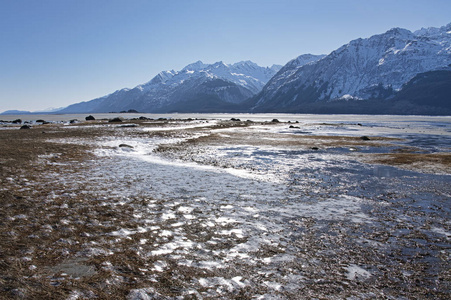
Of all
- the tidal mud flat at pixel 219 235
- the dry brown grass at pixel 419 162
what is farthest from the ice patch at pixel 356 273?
the dry brown grass at pixel 419 162

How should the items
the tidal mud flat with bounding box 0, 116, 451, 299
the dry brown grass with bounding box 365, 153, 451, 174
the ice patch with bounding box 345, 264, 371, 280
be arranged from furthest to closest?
1. the dry brown grass with bounding box 365, 153, 451, 174
2. the ice patch with bounding box 345, 264, 371, 280
3. the tidal mud flat with bounding box 0, 116, 451, 299

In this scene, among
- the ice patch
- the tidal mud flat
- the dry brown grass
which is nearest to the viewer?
the tidal mud flat

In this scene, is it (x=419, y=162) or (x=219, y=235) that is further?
(x=419, y=162)

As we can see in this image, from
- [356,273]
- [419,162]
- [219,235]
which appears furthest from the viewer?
[419,162]

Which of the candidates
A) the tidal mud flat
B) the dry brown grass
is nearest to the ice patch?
the tidal mud flat

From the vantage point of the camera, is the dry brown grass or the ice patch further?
the dry brown grass

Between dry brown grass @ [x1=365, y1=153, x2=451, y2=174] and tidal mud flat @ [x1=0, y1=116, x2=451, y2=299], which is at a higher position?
tidal mud flat @ [x1=0, y1=116, x2=451, y2=299]

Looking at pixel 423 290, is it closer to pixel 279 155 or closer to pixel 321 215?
pixel 321 215

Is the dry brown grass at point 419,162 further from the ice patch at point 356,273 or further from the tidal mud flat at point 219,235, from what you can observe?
the ice patch at point 356,273

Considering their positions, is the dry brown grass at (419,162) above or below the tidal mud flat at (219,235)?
below

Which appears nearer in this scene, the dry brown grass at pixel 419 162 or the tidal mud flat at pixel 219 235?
the tidal mud flat at pixel 219 235

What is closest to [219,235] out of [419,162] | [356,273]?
[356,273]

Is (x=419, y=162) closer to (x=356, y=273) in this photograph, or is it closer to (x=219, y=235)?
(x=356, y=273)

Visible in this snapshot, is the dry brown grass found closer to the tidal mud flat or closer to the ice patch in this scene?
A: the tidal mud flat
